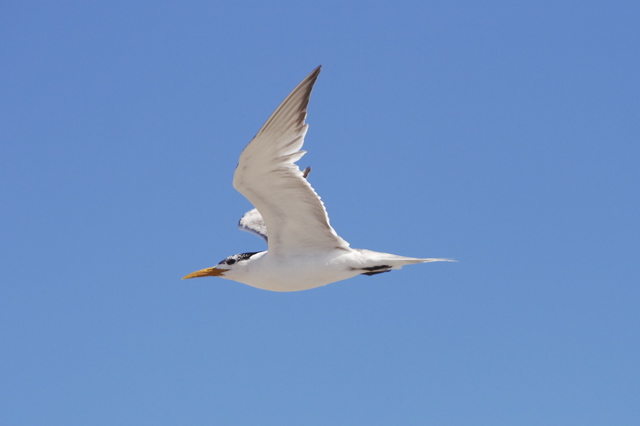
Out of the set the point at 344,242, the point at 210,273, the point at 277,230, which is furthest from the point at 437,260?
the point at 210,273

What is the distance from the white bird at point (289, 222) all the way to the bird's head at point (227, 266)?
2 cm

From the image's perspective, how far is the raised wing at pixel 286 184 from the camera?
988 cm

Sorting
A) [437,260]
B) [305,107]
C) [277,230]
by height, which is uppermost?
[305,107]

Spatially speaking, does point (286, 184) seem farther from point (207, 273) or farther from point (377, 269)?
point (207, 273)

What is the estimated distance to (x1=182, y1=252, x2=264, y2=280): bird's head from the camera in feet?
39.6

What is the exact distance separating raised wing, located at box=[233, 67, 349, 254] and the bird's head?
28.3 inches

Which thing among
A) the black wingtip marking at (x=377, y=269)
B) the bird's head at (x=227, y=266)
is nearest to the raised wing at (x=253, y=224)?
the bird's head at (x=227, y=266)

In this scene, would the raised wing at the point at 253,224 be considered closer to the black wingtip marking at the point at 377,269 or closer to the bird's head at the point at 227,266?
the bird's head at the point at 227,266

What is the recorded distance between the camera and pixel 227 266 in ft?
40.2

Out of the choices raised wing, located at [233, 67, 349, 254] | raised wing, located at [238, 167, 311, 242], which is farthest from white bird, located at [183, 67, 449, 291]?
raised wing, located at [238, 167, 311, 242]

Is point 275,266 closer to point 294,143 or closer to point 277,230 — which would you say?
point 277,230

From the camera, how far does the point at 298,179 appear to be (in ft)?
34.1

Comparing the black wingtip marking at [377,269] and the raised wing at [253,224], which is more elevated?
the raised wing at [253,224]

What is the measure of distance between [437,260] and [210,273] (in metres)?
3.74
